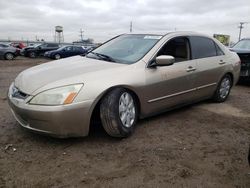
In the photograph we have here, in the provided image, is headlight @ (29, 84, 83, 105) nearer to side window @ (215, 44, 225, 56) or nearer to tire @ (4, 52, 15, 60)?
side window @ (215, 44, 225, 56)

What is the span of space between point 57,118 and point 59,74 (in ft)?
2.26

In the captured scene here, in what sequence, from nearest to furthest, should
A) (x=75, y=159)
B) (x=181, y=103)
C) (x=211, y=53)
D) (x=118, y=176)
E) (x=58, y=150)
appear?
(x=118, y=176), (x=75, y=159), (x=58, y=150), (x=181, y=103), (x=211, y=53)

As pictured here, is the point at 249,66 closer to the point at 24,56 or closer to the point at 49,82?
the point at 49,82

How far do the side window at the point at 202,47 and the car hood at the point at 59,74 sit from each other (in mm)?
1741

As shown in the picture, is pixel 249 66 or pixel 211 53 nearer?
pixel 211 53

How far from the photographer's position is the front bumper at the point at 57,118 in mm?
3414

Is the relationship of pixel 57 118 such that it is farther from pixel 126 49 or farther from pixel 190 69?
pixel 190 69

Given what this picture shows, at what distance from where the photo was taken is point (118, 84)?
3844mm

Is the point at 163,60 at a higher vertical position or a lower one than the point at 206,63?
higher

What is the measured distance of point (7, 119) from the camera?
4703 mm

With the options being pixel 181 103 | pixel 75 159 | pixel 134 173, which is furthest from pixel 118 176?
pixel 181 103

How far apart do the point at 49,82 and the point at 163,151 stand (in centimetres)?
164

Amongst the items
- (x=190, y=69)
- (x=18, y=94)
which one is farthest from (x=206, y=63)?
(x=18, y=94)

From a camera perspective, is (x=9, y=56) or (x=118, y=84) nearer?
(x=118, y=84)
